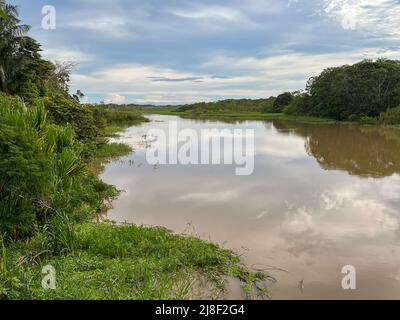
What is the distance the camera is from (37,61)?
61.7ft

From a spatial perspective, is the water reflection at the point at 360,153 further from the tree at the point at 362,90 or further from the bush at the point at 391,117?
the tree at the point at 362,90

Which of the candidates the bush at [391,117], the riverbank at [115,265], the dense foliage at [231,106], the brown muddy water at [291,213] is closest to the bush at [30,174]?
the riverbank at [115,265]

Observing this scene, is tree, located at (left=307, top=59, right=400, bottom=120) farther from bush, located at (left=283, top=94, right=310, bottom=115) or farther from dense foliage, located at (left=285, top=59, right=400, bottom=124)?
bush, located at (left=283, top=94, right=310, bottom=115)

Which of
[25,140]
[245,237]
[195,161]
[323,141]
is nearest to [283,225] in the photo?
[245,237]

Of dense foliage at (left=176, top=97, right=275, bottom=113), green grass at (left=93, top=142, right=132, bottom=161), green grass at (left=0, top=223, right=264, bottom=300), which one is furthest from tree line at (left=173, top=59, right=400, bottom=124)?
green grass at (left=0, top=223, right=264, bottom=300)

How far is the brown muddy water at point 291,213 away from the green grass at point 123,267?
462mm

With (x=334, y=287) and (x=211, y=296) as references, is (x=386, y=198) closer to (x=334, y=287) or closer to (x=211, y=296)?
(x=334, y=287)

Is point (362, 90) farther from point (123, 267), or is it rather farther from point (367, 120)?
point (123, 267)

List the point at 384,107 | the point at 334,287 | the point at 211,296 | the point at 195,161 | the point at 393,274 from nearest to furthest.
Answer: the point at 211,296, the point at 334,287, the point at 393,274, the point at 195,161, the point at 384,107

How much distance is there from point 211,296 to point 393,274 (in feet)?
7.66

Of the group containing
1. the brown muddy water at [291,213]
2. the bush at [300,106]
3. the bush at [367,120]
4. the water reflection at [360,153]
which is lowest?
the brown muddy water at [291,213]

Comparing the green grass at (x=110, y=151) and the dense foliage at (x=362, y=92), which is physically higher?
the dense foliage at (x=362, y=92)

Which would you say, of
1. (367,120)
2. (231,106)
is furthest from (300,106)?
(231,106)

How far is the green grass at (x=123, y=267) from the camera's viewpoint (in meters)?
3.87
